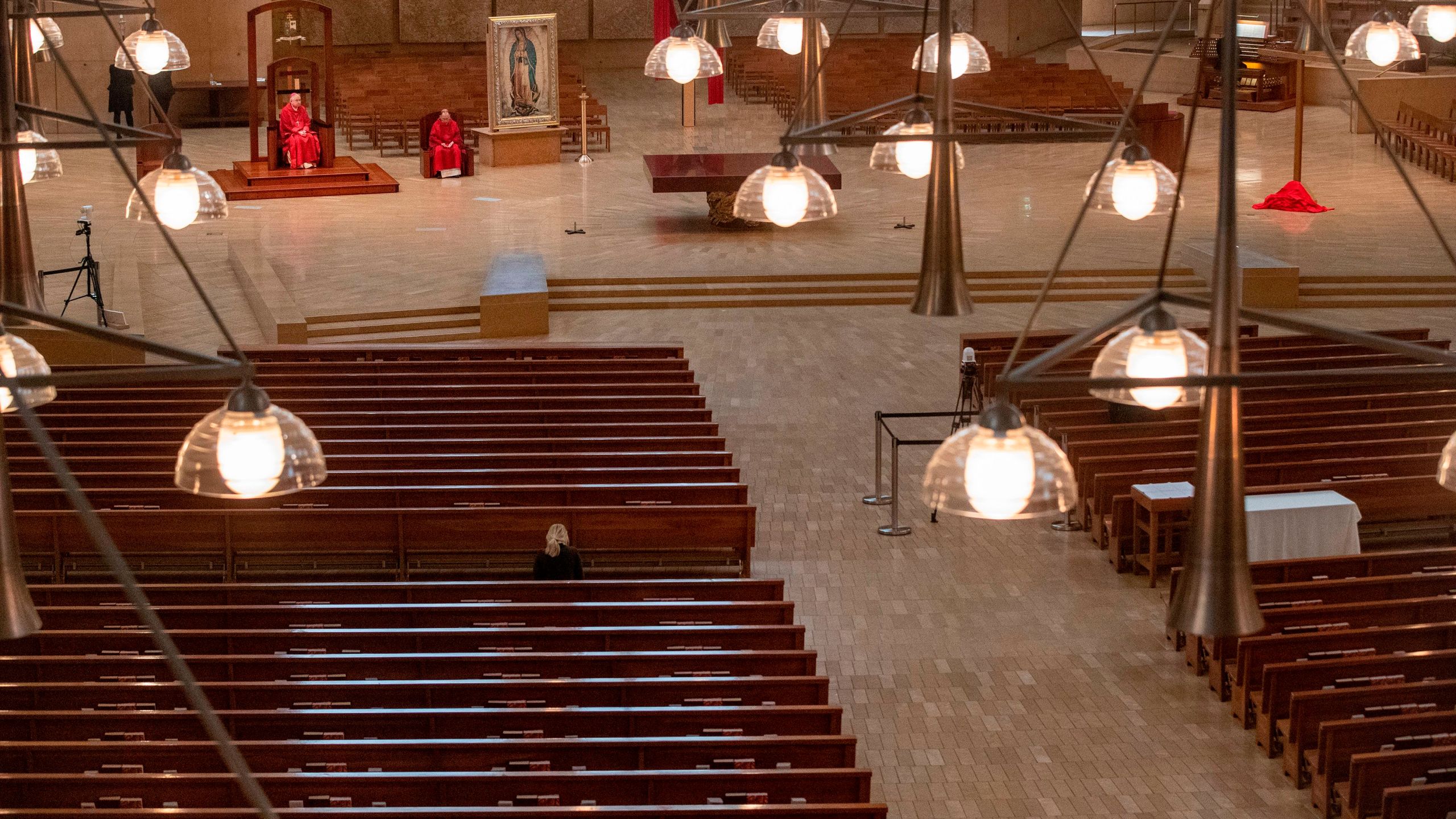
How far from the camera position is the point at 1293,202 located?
68.1 feet

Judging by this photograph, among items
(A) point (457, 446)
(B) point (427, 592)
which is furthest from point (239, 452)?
(A) point (457, 446)

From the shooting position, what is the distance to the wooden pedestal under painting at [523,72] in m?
22.7

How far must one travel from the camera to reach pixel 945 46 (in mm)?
4746

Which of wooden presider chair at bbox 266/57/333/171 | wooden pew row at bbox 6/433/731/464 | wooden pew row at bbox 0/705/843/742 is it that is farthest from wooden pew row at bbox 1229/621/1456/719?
wooden presider chair at bbox 266/57/333/171

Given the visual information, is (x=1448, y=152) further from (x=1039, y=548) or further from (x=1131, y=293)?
(x=1039, y=548)

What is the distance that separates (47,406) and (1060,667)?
7.60 meters

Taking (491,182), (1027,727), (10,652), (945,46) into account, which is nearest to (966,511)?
(945,46)

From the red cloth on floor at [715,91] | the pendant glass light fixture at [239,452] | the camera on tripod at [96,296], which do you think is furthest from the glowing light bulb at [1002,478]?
the red cloth on floor at [715,91]

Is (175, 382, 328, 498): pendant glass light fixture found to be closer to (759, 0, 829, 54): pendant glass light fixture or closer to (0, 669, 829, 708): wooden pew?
(759, 0, 829, 54): pendant glass light fixture

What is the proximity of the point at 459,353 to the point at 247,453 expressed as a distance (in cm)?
990

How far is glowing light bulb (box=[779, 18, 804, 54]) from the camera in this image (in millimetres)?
6434

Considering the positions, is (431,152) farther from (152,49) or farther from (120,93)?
(152,49)

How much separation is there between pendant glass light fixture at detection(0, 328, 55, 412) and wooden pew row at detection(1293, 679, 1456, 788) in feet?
18.8

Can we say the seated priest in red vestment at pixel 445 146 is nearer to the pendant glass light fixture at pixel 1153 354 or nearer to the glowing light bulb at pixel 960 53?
the glowing light bulb at pixel 960 53
